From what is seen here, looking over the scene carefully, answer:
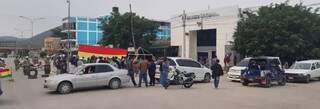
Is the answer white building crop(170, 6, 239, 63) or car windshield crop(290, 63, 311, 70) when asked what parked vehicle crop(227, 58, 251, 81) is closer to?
car windshield crop(290, 63, 311, 70)

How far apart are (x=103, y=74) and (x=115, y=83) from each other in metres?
0.88

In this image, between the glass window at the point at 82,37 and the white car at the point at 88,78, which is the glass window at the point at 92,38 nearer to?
the glass window at the point at 82,37

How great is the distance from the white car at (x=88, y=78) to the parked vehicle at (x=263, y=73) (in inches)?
258

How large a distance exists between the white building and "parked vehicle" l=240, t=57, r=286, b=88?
15586mm

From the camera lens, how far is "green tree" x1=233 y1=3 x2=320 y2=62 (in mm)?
33188

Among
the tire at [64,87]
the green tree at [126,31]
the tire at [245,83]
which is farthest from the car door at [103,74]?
the green tree at [126,31]

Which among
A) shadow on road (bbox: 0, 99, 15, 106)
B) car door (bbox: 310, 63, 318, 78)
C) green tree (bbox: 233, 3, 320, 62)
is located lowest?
shadow on road (bbox: 0, 99, 15, 106)

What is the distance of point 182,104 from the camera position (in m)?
14.6

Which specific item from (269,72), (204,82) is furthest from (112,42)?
(269,72)

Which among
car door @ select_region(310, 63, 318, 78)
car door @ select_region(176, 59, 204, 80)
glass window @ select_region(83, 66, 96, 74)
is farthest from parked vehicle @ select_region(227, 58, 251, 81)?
glass window @ select_region(83, 66, 96, 74)

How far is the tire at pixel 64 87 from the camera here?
62.1 feet

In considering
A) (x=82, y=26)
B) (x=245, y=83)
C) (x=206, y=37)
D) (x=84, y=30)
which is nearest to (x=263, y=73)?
(x=245, y=83)

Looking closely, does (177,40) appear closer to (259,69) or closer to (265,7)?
(265,7)

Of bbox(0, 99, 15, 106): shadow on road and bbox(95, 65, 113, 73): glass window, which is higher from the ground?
bbox(95, 65, 113, 73): glass window
